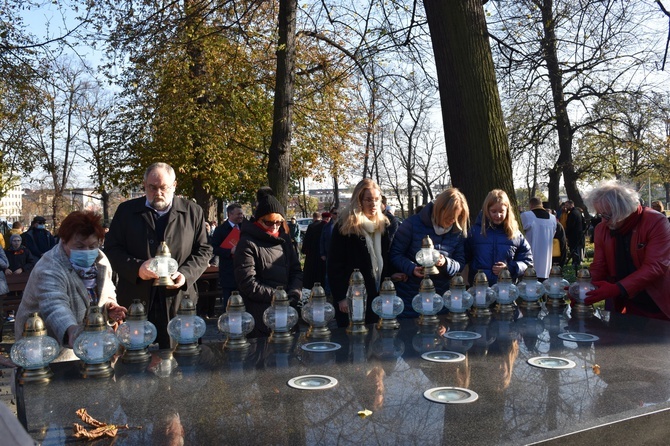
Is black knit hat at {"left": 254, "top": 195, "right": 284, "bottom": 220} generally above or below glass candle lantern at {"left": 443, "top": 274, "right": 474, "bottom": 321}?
above

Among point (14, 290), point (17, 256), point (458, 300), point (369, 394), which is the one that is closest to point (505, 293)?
point (458, 300)

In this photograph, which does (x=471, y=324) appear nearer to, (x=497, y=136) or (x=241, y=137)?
(x=497, y=136)

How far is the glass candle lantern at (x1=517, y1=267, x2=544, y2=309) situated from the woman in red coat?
1.01 feet

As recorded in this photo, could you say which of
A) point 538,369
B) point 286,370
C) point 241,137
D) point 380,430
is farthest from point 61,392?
point 241,137

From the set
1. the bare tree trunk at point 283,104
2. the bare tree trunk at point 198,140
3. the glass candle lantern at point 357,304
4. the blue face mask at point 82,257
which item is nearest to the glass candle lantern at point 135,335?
the blue face mask at point 82,257

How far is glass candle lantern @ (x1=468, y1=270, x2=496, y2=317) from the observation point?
4.02m

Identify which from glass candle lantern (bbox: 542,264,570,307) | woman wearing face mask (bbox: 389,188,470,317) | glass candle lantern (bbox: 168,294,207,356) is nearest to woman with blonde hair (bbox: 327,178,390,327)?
woman wearing face mask (bbox: 389,188,470,317)

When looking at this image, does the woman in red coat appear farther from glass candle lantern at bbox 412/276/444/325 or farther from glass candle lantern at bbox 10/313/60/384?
glass candle lantern at bbox 10/313/60/384

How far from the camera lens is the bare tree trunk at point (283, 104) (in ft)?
28.8

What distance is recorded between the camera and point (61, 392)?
101 inches

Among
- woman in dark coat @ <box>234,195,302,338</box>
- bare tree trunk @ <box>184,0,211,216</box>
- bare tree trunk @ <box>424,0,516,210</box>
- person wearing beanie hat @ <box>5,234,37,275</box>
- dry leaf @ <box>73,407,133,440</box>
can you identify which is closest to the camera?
dry leaf @ <box>73,407,133,440</box>

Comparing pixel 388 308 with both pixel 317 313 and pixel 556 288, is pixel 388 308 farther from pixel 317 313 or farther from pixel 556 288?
pixel 556 288

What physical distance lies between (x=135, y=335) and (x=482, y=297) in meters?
2.13

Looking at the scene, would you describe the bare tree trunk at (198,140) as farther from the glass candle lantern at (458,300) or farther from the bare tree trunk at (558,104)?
the glass candle lantern at (458,300)
